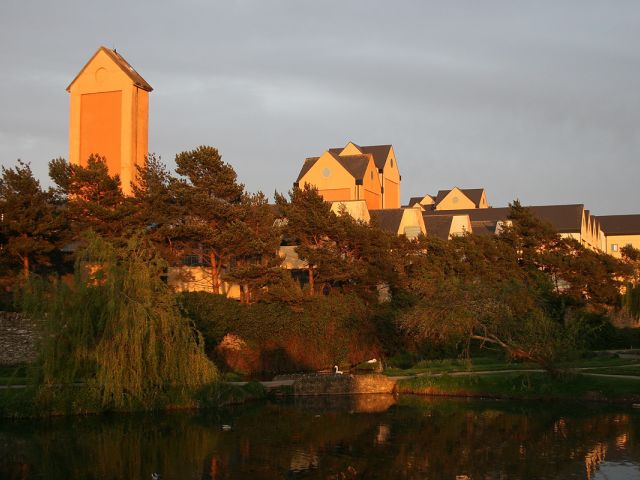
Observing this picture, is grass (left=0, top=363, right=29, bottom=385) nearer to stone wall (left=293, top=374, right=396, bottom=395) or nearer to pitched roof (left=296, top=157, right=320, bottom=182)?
stone wall (left=293, top=374, right=396, bottom=395)

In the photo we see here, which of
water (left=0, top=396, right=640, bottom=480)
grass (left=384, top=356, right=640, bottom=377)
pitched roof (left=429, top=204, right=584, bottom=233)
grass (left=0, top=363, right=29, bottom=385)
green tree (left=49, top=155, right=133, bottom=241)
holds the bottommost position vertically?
water (left=0, top=396, right=640, bottom=480)

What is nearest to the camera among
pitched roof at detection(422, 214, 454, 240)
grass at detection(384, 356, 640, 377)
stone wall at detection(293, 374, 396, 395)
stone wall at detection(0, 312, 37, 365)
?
stone wall at detection(293, 374, 396, 395)

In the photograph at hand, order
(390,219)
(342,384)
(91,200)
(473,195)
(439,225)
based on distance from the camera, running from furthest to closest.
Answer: (473,195) < (439,225) < (390,219) < (91,200) < (342,384)

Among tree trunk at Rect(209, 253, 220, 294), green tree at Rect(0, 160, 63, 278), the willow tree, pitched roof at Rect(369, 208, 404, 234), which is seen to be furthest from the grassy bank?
pitched roof at Rect(369, 208, 404, 234)

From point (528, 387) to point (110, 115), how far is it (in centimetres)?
2964

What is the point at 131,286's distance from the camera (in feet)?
88.4

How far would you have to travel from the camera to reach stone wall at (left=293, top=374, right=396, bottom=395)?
31656 mm

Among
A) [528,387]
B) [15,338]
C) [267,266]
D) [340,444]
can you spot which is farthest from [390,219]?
[340,444]

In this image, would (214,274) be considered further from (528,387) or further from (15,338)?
(528,387)

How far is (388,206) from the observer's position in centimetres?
6800

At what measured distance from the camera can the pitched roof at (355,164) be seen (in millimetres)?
60438

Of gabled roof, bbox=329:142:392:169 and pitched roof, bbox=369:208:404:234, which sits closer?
pitched roof, bbox=369:208:404:234

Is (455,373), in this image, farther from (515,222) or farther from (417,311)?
(515,222)

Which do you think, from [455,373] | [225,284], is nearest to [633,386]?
[455,373]
